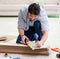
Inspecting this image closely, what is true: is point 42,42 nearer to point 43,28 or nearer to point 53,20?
point 43,28

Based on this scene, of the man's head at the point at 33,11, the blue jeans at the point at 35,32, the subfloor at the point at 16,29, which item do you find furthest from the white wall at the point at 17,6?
the man's head at the point at 33,11

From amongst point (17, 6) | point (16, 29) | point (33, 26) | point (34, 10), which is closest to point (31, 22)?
point (33, 26)

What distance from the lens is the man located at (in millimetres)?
1870

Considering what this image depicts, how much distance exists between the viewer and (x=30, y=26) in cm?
200

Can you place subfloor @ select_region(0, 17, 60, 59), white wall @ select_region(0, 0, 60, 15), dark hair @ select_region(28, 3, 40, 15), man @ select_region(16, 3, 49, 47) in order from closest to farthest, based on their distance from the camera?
dark hair @ select_region(28, 3, 40, 15), man @ select_region(16, 3, 49, 47), subfloor @ select_region(0, 17, 60, 59), white wall @ select_region(0, 0, 60, 15)

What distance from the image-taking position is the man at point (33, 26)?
187 centimetres

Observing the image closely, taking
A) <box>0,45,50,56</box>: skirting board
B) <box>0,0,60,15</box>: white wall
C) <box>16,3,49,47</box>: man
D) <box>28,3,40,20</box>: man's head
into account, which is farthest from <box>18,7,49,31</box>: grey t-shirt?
<box>0,0,60,15</box>: white wall

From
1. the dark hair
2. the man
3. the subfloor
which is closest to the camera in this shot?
the dark hair

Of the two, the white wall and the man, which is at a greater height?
the white wall

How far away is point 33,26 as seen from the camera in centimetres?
199

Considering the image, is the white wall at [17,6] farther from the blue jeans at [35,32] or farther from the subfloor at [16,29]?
the blue jeans at [35,32]

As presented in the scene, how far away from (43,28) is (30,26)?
0.49 ft

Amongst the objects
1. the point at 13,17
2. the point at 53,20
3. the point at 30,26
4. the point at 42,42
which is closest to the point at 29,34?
the point at 30,26

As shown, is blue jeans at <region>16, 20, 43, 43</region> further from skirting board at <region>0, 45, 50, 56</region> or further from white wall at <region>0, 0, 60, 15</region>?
white wall at <region>0, 0, 60, 15</region>
